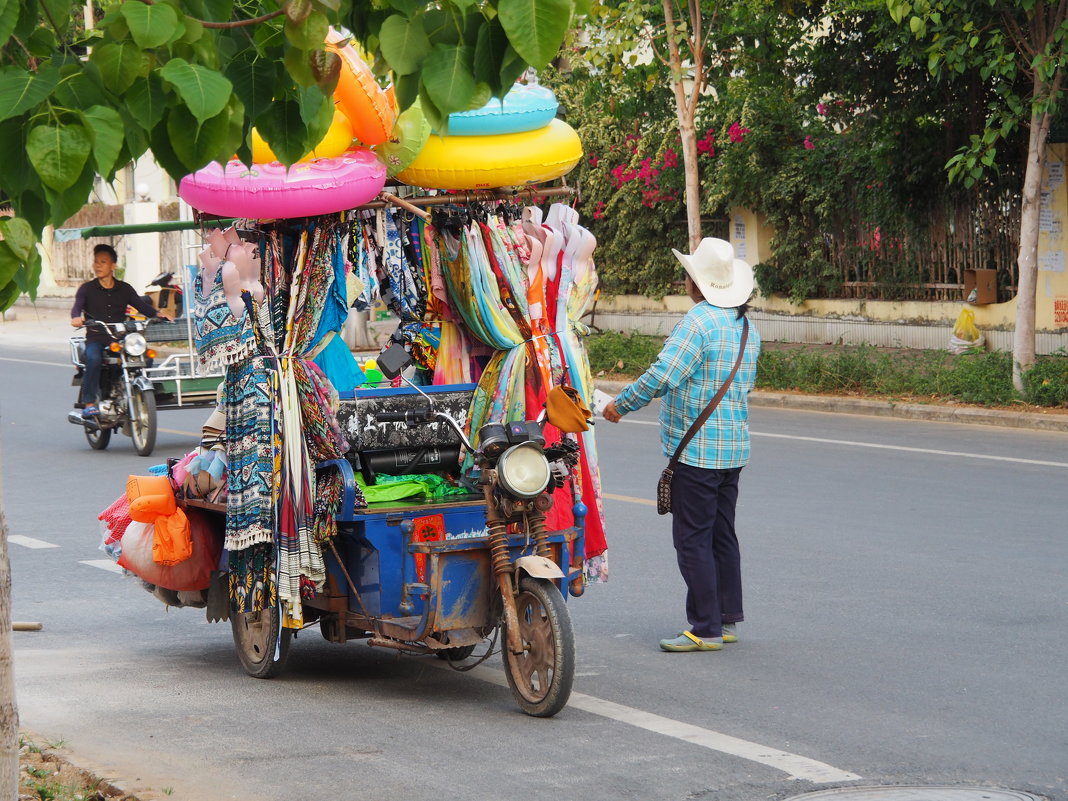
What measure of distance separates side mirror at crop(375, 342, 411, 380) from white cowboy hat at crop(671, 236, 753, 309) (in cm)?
143

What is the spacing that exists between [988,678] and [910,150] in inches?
563

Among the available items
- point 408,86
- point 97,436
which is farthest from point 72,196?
point 97,436

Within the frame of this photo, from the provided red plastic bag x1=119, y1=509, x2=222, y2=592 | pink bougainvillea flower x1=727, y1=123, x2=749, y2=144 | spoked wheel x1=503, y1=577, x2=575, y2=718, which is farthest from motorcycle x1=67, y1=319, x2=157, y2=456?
pink bougainvillea flower x1=727, y1=123, x2=749, y2=144

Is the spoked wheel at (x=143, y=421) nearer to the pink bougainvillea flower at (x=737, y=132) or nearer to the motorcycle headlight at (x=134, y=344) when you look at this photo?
the motorcycle headlight at (x=134, y=344)

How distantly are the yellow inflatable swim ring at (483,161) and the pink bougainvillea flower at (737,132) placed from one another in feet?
51.5

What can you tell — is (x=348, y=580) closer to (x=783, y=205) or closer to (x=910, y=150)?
(x=910, y=150)

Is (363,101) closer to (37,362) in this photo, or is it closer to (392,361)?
(392,361)

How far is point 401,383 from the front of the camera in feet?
25.9

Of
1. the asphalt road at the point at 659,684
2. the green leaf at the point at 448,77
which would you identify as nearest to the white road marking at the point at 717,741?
the asphalt road at the point at 659,684

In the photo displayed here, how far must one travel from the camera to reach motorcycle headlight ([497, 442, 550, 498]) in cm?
628

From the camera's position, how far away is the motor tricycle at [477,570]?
6285 mm

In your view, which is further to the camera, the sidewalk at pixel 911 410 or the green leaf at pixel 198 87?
the sidewalk at pixel 911 410

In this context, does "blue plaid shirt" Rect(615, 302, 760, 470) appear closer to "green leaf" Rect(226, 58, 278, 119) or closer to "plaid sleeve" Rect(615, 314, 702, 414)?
"plaid sleeve" Rect(615, 314, 702, 414)

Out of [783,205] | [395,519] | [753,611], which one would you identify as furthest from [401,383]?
[783,205]
